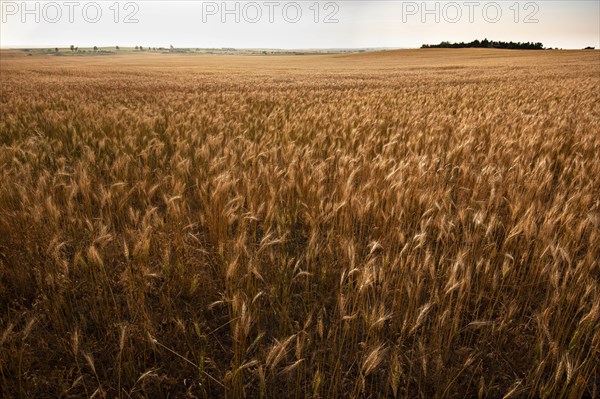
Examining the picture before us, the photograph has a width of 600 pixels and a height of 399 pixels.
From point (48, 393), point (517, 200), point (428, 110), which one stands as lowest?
point (48, 393)

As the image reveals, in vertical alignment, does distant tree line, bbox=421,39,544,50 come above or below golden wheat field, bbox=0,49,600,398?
above

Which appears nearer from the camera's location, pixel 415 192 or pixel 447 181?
pixel 415 192

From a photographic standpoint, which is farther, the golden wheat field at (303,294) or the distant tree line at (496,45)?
the distant tree line at (496,45)

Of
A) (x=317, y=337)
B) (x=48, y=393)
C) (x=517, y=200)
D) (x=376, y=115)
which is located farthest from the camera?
(x=376, y=115)

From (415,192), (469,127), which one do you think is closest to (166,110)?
(469,127)

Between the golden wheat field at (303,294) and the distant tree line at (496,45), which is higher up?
the distant tree line at (496,45)

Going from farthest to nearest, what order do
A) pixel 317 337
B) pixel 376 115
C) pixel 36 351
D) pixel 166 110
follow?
A: pixel 166 110 → pixel 376 115 → pixel 317 337 → pixel 36 351

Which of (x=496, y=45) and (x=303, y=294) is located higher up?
(x=496, y=45)

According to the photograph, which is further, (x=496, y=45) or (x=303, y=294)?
(x=496, y=45)

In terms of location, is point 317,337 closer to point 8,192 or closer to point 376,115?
point 8,192

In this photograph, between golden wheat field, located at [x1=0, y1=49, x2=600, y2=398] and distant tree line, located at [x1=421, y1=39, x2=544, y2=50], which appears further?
distant tree line, located at [x1=421, y1=39, x2=544, y2=50]

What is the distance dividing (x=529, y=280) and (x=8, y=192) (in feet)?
11.2

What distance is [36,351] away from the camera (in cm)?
154

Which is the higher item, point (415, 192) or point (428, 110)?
point (428, 110)
